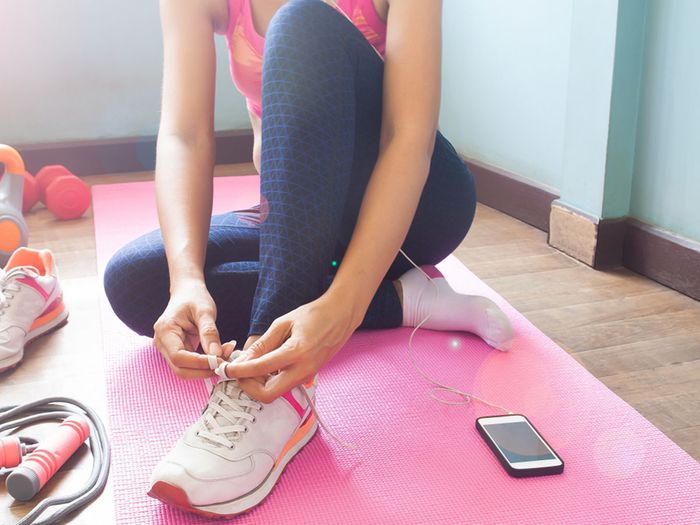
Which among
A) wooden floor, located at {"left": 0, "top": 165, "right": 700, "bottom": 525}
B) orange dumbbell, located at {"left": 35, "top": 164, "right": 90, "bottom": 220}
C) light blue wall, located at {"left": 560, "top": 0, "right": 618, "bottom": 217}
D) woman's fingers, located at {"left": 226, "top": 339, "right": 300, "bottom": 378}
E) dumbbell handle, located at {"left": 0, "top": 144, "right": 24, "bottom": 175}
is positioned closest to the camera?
woman's fingers, located at {"left": 226, "top": 339, "right": 300, "bottom": 378}

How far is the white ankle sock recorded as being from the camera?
3.84 ft

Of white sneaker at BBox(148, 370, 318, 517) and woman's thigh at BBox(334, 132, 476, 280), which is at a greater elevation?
woman's thigh at BBox(334, 132, 476, 280)

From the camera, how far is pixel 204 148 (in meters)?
1.03

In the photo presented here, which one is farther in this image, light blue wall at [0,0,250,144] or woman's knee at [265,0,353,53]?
light blue wall at [0,0,250,144]

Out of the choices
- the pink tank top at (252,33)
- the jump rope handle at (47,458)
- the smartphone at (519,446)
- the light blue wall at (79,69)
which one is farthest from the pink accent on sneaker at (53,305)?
the light blue wall at (79,69)

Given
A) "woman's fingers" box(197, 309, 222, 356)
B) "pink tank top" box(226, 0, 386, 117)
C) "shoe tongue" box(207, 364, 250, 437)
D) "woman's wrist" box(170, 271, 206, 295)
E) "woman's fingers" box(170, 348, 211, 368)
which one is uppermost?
"pink tank top" box(226, 0, 386, 117)

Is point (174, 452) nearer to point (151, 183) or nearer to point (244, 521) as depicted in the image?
point (244, 521)

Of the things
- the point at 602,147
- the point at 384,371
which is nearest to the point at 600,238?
the point at 602,147

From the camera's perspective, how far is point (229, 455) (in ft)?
2.65

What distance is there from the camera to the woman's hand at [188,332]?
0.76 meters

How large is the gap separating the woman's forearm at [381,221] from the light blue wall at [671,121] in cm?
79

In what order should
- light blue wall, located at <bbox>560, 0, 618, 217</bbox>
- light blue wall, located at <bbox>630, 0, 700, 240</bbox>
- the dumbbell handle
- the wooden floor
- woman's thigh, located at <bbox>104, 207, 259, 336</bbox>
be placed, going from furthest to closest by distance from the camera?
the dumbbell handle → light blue wall, located at <bbox>560, 0, 618, 217</bbox> → light blue wall, located at <bbox>630, 0, 700, 240</bbox> → woman's thigh, located at <bbox>104, 207, 259, 336</bbox> → the wooden floor

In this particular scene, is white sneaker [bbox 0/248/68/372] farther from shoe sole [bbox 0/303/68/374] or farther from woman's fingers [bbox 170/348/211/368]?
woman's fingers [bbox 170/348/211/368]

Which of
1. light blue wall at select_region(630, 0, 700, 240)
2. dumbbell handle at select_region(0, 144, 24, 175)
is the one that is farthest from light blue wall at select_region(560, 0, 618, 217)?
dumbbell handle at select_region(0, 144, 24, 175)
